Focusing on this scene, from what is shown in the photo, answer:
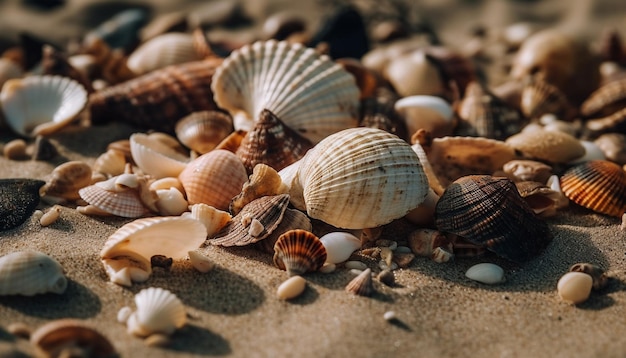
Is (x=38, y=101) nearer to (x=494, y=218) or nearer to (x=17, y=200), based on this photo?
(x=17, y=200)

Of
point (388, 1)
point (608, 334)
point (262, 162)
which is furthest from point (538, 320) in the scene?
point (388, 1)

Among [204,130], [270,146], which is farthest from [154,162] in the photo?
[270,146]

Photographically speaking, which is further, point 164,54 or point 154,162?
point 164,54

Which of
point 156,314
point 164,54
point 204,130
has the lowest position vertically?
point 156,314

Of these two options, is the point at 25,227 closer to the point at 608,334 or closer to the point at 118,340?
the point at 118,340

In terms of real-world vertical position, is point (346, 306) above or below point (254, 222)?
below

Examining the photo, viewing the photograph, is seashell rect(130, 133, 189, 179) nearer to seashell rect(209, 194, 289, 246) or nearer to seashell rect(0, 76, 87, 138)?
seashell rect(209, 194, 289, 246)
